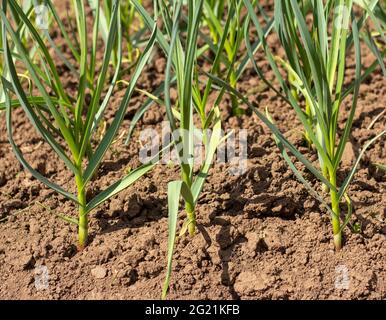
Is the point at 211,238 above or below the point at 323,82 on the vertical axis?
below

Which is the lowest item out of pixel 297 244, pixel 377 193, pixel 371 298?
pixel 371 298

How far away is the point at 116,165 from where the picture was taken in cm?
233

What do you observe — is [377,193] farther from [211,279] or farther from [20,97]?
[20,97]

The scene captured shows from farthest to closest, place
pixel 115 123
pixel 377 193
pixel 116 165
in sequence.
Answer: pixel 116 165, pixel 377 193, pixel 115 123

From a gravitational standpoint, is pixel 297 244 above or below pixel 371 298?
above

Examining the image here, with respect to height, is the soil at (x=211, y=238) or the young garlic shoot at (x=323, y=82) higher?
the young garlic shoot at (x=323, y=82)

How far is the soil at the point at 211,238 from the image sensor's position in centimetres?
188

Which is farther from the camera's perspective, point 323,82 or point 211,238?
point 211,238

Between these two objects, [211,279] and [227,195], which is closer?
[211,279]

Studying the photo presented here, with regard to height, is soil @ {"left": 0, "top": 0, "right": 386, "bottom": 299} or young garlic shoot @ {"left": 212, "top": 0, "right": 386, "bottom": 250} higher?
young garlic shoot @ {"left": 212, "top": 0, "right": 386, "bottom": 250}

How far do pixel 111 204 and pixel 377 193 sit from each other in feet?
2.47

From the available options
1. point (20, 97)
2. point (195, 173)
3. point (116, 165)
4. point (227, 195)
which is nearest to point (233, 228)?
point (227, 195)

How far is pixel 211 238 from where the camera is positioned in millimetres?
1995

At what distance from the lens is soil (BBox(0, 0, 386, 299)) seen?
1.88m
